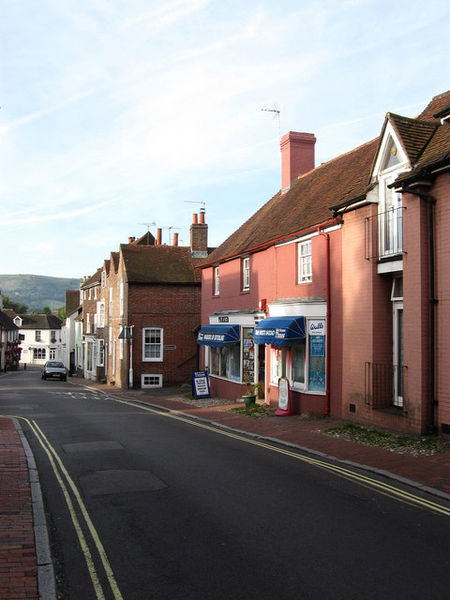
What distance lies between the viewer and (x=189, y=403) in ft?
79.3

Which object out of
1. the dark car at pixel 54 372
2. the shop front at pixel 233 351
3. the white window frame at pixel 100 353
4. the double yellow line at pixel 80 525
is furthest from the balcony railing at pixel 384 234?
the dark car at pixel 54 372

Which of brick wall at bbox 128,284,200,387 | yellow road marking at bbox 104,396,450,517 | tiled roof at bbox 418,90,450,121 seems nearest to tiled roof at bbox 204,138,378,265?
tiled roof at bbox 418,90,450,121

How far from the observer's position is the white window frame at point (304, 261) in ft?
60.5

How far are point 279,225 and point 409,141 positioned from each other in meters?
8.14

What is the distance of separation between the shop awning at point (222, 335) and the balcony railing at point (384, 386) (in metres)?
9.21

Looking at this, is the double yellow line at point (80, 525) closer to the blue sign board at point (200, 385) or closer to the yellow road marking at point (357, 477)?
the yellow road marking at point (357, 477)

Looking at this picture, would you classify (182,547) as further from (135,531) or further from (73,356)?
(73,356)

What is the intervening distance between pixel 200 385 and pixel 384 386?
11962 mm

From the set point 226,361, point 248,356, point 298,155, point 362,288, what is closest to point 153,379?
point 226,361

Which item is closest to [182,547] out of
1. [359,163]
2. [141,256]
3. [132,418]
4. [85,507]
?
[85,507]

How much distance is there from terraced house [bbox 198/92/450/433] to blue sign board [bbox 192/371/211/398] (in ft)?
5.56

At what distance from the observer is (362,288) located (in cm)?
1530

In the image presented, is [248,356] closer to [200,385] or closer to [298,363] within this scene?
[200,385]

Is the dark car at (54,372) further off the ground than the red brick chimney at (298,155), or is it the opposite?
the red brick chimney at (298,155)
